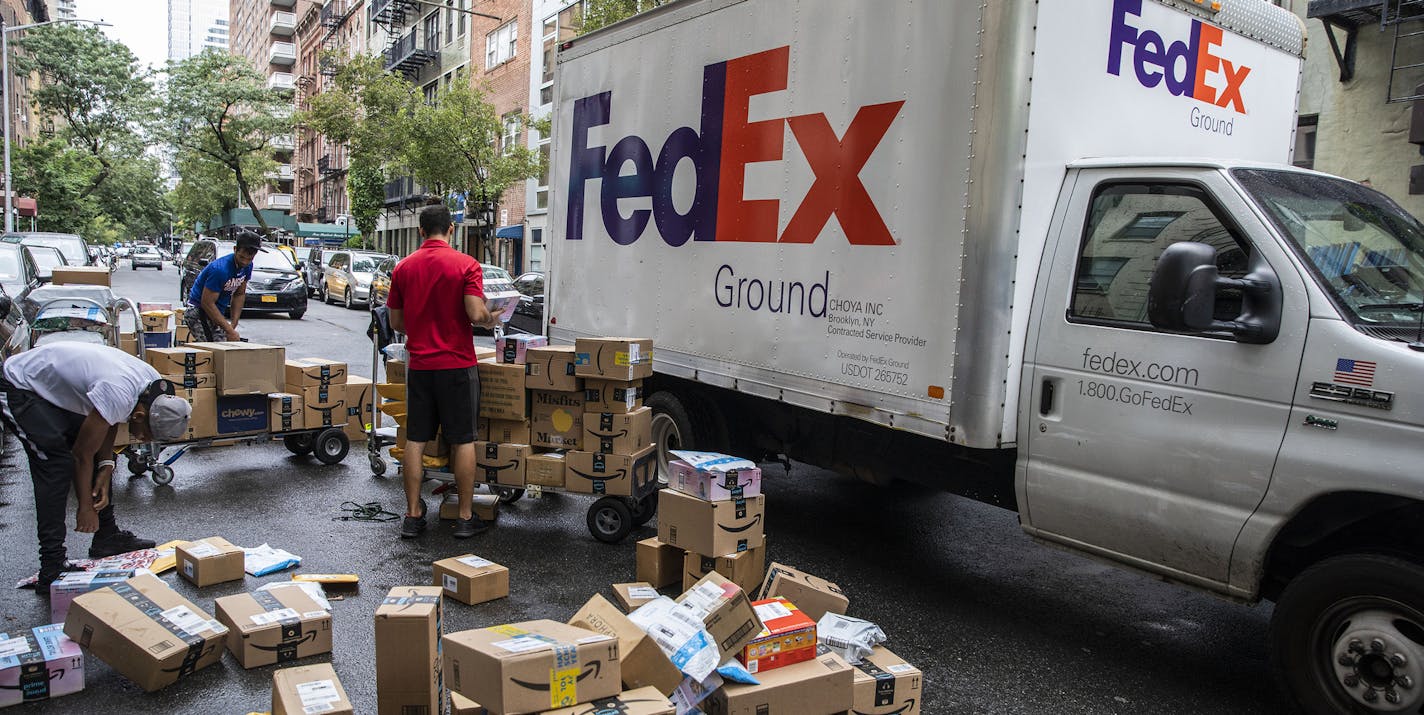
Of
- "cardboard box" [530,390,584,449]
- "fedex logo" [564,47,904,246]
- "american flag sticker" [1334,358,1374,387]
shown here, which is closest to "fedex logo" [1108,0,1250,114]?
"fedex logo" [564,47,904,246]

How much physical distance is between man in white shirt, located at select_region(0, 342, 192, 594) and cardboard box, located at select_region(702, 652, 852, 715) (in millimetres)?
3169

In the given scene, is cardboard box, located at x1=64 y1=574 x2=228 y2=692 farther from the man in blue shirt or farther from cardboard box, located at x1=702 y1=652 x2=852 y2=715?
the man in blue shirt

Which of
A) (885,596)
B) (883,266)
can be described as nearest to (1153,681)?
(885,596)

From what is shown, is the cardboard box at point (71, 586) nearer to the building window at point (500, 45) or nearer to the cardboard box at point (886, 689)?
the cardboard box at point (886, 689)

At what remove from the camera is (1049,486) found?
4.39m

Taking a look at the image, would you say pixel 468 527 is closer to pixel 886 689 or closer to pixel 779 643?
pixel 779 643

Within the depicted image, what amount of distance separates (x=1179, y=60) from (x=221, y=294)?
793 centimetres

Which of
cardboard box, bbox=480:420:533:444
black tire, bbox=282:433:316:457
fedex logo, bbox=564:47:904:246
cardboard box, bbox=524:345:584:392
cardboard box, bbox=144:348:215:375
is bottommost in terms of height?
black tire, bbox=282:433:316:457

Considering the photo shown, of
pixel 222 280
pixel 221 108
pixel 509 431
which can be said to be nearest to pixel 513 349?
pixel 509 431

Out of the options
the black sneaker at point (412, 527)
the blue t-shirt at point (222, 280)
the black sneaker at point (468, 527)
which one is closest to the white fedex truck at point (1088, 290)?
the black sneaker at point (468, 527)

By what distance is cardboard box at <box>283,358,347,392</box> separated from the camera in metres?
7.49

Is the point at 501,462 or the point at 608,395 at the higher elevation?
the point at 608,395

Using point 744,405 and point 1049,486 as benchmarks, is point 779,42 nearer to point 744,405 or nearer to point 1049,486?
point 744,405

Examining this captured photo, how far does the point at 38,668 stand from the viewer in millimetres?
3643
